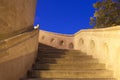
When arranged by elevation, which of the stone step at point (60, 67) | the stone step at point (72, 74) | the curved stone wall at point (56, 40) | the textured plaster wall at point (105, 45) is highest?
the curved stone wall at point (56, 40)

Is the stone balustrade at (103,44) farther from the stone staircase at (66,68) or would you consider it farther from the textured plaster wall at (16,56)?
the textured plaster wall at (16,56)

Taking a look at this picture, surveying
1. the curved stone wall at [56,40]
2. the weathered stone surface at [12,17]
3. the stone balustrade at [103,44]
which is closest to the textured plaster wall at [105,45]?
the stone balustrade at [103,44]

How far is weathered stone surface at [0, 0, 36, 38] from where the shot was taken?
3.96 m

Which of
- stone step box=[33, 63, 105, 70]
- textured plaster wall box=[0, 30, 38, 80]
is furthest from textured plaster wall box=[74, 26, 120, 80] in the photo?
textured plaster wall box=[0, 30, 38, 80]

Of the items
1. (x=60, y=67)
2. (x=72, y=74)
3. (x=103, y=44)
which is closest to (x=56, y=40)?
(x=103, y=44)

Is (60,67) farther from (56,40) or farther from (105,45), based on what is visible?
(56,40)

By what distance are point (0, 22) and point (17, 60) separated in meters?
0.87

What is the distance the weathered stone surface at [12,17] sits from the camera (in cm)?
396

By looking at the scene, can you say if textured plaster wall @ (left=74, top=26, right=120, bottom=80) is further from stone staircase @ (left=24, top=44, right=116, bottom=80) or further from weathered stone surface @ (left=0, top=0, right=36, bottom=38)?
weathered stone surface @ (left=0, top=0, right=36, bottom=38)

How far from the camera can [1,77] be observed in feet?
11.9

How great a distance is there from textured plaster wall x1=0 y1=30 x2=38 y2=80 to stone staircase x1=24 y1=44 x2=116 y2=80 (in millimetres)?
357

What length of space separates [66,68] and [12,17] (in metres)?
2.05

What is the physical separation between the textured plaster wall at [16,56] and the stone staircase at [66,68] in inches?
14.1

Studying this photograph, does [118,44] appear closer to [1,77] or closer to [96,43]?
[96,43]
